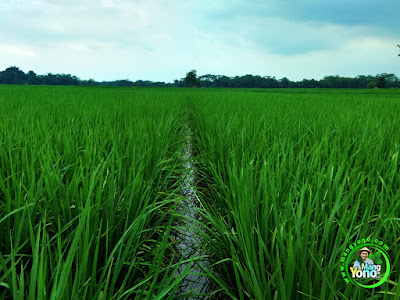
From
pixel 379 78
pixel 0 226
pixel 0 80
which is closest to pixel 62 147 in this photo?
pixel 0 226

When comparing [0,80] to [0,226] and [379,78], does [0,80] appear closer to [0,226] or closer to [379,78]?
[0,226]

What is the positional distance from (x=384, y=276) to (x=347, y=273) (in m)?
0.10

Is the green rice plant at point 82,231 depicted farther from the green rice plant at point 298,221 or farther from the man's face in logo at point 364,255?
the man's face in logo at point 364,255

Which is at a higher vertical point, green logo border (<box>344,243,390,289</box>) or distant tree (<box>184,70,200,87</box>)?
distant tree (<box>184,70,200,87</box>)

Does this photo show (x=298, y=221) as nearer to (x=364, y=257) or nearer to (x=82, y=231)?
(x=364, y=257)

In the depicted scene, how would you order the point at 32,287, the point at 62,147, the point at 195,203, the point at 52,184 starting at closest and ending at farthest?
1. the point at 32,287
2. the point at 52,184
3. the point at 62,147
4. the point at 195,203

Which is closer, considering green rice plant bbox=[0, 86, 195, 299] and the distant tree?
green rice plant bbox=[0, 86, 195, 299]

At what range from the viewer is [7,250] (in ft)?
2.85

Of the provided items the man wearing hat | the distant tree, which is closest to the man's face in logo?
the man wearing hat

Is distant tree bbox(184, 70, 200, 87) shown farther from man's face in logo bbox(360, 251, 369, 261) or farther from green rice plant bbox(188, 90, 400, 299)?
man's face in logo bbox(360, 251, 369, 261)

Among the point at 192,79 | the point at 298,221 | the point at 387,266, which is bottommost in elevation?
the point at 387,266

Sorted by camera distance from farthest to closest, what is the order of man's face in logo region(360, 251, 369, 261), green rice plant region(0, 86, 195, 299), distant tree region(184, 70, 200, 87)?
A: 1. distant tree region(184, 70, 200, 87)
2. man's face in logo region(360, 251, 369, 261)
3. green rice plant region(0, 86, 195, 299)

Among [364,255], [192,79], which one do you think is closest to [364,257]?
[364,255]

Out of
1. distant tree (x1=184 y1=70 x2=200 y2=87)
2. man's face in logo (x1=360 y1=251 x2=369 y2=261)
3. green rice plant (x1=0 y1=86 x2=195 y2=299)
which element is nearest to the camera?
green rice plant (x1=0 y1=86 x2=195 y2=299)
